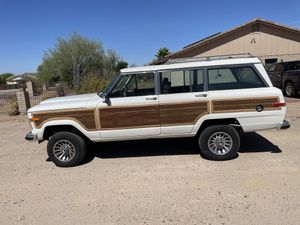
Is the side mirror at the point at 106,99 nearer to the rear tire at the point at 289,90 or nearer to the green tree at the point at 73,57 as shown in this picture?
the rear tire at the point at 289,90

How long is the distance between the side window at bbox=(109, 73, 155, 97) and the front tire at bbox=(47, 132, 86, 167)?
117 centimetres

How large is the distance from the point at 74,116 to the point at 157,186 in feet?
7.10

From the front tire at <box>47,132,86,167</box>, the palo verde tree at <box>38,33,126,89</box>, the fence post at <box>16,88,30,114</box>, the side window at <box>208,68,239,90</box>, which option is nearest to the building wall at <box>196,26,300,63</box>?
the fence post at <box>16,88,30,114</box>

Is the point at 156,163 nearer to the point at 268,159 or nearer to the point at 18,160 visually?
the point at 268,159

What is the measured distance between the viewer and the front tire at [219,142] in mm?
5207

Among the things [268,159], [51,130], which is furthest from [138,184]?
[268,159]

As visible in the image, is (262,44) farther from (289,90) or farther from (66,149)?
(66,149)

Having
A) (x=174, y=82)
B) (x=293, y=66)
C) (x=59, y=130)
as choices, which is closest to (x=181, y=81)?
(x=174, y=82)

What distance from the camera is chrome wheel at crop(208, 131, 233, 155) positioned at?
5250mm

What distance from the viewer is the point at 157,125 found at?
5.27 metres

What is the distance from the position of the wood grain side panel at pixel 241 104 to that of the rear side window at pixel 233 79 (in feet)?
0.92

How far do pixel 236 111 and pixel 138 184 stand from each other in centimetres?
234

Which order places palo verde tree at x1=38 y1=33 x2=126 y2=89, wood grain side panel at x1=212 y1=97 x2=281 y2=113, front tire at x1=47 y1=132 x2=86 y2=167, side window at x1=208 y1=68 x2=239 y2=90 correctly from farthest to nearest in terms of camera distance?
palo verde tree at x1=38 y1=33 x2=126 y2=89 → front tire at x1=47 y1=132 x2=86 y2=167 → side window at x1=208 y1=68 x2=239 y2=90 → wood grain side panel at x1=212 y1=97 x2=281 y2=113

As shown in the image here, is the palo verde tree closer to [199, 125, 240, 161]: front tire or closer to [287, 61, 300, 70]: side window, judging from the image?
[287, 61, 300, 70]: side window
